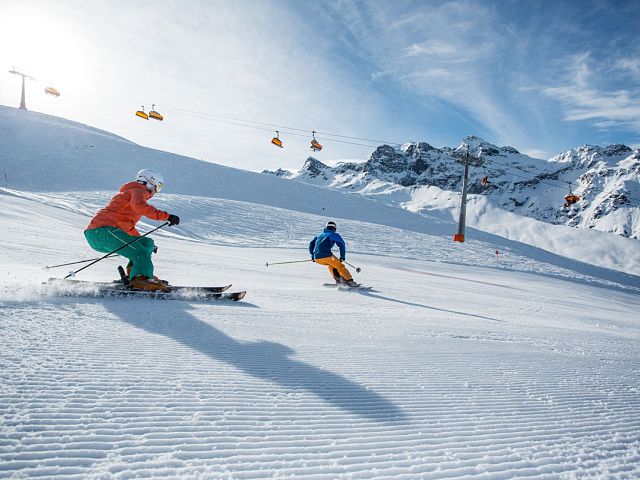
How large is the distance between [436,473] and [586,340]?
4.00 metres

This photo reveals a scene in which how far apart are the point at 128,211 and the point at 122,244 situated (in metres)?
0.48

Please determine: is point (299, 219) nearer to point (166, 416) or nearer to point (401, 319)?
point (401, 319)

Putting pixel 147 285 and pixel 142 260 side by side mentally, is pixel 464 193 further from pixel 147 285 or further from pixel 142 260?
pixel 147 285

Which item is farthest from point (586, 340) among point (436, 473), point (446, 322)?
point (436, 473)

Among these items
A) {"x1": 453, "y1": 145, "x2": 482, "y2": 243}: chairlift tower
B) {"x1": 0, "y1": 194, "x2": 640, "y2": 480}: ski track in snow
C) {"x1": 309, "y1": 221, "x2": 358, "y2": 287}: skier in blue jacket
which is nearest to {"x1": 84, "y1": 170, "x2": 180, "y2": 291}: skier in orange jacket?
{"x1": 0, "y1": 194, "x2": 640, "y2": 480}: ski track in snow

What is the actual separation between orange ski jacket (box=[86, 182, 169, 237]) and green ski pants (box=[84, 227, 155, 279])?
87 millimetres

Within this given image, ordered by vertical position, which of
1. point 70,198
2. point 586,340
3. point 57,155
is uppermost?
point 57,155

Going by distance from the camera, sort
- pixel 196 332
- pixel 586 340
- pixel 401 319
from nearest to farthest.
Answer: pixel 196 332 < pixel 586 340 < pixel 401 319

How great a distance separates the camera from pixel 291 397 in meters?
2.03

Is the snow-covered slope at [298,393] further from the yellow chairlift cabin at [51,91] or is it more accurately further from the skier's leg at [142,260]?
the yellow chairlift cabin at [51,91]

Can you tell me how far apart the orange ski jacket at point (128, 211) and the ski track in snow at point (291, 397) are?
1.24 meters

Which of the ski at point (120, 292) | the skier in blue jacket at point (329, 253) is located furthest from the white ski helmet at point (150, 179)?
the skier in blue jacket at point (329, 253)

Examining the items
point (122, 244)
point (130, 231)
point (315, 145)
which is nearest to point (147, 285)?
point (122, 244)

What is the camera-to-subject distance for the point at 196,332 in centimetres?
311
